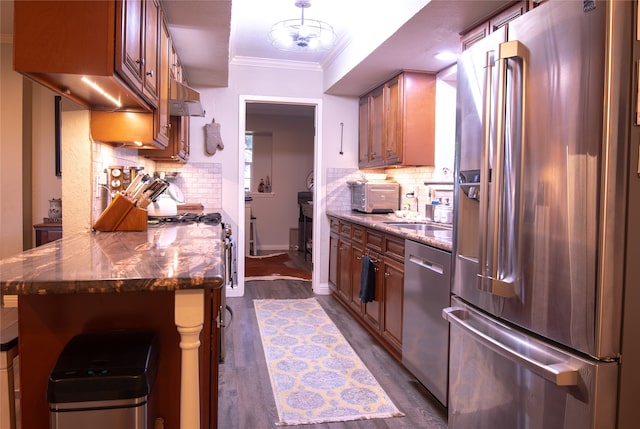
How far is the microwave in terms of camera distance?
449 centimetres

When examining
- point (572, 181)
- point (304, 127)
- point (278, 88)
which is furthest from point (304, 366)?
point (304, 127)

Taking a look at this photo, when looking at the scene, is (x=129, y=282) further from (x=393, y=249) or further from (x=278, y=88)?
(x=278, y=88)

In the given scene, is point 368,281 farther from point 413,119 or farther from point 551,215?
point 551,215

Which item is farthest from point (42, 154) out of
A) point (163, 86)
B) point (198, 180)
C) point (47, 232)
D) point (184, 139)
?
point (163, 86)

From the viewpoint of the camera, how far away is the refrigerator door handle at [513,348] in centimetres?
140

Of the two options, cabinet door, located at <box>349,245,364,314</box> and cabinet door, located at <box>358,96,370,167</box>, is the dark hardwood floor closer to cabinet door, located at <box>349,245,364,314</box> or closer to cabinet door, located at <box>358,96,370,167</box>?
cabinet door, located at <box>349,245,364,314</box>

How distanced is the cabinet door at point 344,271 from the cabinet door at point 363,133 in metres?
0.98

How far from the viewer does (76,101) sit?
226cm

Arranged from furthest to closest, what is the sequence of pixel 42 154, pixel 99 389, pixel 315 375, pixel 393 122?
pixel 393 122, pixel 42 154, pixel 315 375, pixel 99 389

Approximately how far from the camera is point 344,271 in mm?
4445

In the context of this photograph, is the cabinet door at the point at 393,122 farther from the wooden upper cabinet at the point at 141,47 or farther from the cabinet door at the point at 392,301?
the wooden upper cabinet at the point at 141,47

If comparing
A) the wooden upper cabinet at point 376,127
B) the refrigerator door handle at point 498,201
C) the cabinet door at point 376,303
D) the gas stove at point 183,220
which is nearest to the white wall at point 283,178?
the wooden upper cabinet at point 376,127

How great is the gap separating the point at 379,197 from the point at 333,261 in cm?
90

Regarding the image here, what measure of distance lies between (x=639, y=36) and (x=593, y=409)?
3.58 feet
